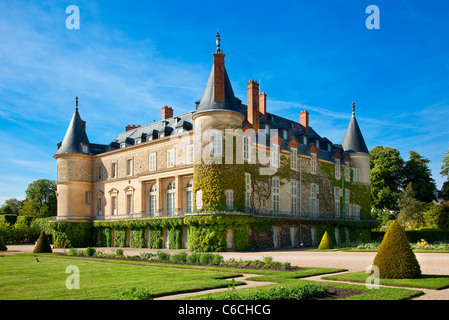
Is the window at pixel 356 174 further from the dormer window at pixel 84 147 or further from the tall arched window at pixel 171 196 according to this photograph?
the dormer window at pixel 84 147

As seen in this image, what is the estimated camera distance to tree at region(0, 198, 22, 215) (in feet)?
263

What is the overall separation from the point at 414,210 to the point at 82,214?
36001 millimetres

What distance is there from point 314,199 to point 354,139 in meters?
10.1

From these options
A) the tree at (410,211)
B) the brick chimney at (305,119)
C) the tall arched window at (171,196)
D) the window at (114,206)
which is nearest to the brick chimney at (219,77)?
the tall arched window at (171,196)

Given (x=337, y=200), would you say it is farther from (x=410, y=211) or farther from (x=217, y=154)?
(x=217, y=154)

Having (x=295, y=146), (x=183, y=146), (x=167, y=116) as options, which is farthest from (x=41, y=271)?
(x=167, y=116)

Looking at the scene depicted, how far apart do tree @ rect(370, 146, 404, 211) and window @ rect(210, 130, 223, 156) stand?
3023 cm

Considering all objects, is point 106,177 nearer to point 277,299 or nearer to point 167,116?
point 167,116

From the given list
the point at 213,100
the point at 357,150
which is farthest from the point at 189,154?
the point at 357,150

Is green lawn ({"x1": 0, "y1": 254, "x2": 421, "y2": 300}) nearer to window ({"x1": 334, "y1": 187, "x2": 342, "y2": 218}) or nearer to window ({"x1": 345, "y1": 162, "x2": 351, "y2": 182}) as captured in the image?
window ({"x1": 334, "y1": 187, "x2": 342, "y2": 218})

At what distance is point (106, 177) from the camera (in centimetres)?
4538

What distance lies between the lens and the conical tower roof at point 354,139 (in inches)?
1874

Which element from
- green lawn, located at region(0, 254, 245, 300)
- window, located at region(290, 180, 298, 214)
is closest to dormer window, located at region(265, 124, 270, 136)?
window, located at region(290, 180, 298, 214)

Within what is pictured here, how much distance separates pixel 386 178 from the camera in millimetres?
55312
